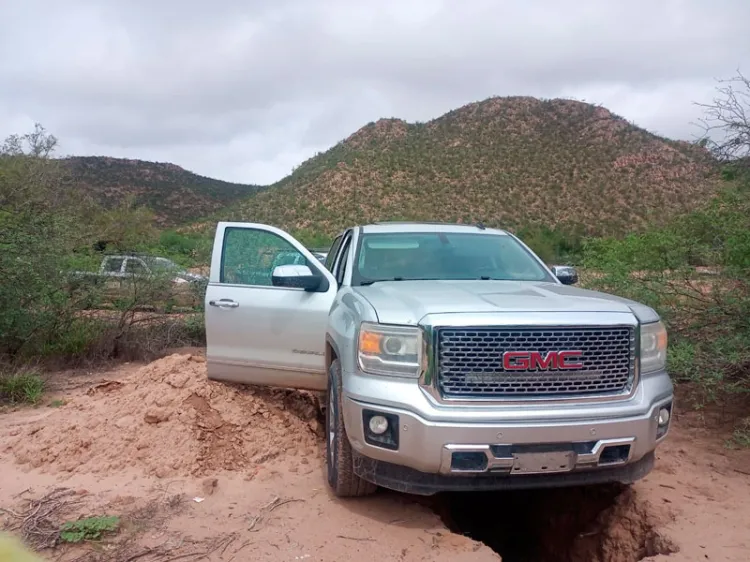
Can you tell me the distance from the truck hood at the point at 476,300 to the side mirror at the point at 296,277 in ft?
1.60

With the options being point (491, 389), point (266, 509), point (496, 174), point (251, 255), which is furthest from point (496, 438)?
point (496, 174)

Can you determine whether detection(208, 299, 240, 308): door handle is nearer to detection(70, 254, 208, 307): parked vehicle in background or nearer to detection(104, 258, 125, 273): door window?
detection(70, 254, 208, 307): parked vehicle in background

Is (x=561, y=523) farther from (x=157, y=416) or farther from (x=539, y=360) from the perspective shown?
(x=157, y=416)

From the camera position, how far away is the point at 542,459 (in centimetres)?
346

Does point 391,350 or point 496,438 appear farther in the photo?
point 391,350

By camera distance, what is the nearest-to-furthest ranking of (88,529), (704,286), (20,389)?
(88,529), (704,286), (20,389)

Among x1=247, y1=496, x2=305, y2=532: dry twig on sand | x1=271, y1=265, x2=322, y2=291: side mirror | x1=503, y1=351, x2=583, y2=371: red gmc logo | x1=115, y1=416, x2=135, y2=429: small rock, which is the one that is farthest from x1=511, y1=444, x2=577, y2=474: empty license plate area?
x1=115, y1=416, x2=135, y2=429: small rock

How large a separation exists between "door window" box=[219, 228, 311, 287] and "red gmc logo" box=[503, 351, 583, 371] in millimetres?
2242

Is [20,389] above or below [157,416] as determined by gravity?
below

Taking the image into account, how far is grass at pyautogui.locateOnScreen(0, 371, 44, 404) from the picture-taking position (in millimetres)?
7348

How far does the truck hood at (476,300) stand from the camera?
3643 mm

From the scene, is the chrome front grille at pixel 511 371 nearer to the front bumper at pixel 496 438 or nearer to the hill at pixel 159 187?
the front bumper at pixel 496 438

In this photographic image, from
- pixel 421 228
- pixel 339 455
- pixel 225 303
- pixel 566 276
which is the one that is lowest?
pixel 339 455

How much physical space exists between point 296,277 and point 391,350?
1349 mm
